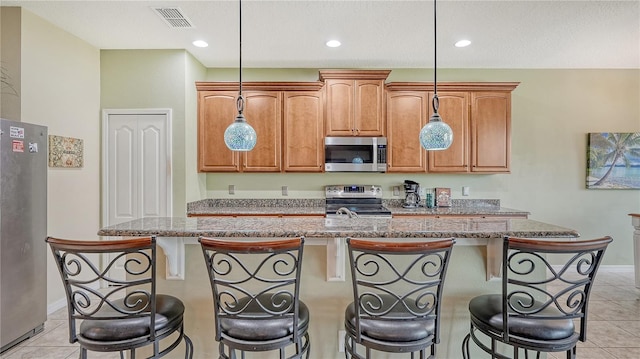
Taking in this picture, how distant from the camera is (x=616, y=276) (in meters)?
4.20

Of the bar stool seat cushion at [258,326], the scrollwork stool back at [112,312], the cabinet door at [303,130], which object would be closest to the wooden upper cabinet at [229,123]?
the cabinet door at [303,130]

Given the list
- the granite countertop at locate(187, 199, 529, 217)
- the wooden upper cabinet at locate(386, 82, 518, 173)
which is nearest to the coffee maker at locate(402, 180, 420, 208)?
the granite countertop at locate(187, 199, 529, 217)

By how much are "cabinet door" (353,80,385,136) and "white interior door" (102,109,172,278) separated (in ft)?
7.70

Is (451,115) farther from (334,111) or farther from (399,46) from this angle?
(334,111)

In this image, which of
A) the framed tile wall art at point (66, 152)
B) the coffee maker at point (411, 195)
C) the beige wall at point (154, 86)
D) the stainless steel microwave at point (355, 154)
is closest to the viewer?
the framed tile wall art at point (66, 152)

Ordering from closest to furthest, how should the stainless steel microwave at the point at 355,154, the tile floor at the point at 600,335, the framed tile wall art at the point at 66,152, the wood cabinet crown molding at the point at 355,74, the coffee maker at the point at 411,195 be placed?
the tile floor at the point at 600,335 → the framed tile wall art at the point at 66,152 → the wood cabinet crown molding at the point at 355,74 → the stainless steel microwave at the point at 355,154 → the coffee maker at the point at 411,195

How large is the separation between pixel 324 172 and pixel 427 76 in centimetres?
199

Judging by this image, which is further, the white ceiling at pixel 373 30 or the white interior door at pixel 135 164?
the white interior door at pixel 135 164

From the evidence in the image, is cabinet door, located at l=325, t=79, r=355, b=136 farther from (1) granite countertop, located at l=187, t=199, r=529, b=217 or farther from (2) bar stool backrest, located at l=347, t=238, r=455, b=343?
(2) bar stool backrest, located at l=347, t=238, r=455, b=343

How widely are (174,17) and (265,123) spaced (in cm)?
153

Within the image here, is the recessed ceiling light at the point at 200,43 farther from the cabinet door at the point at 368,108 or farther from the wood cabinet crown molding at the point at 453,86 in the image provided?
the wood cabinet crown molding at the point at 453,86

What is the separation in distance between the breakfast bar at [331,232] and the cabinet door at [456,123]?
2.07 meters

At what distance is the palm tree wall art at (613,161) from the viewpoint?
441 cm

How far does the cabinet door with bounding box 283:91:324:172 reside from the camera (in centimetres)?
408
